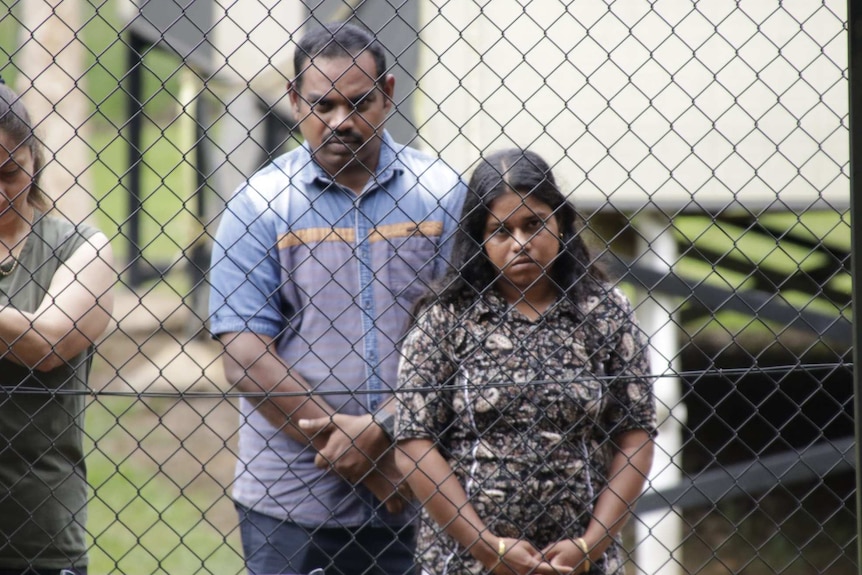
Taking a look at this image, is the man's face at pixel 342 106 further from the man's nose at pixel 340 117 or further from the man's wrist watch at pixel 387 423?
the man's wrist watch at pixel 387 423

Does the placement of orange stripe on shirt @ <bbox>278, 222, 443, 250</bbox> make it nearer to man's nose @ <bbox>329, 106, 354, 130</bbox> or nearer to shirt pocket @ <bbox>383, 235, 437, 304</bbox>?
shirt pocket @ <bbox>383, 235, 437, 304</bbox>

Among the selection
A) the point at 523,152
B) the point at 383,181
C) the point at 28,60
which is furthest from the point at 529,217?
the point at 28,60

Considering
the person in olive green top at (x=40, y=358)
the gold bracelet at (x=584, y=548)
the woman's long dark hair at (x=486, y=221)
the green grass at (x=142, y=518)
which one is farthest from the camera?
the green grass at (x=142, y=518)

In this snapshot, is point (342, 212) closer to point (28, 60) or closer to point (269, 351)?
point (269, 351)

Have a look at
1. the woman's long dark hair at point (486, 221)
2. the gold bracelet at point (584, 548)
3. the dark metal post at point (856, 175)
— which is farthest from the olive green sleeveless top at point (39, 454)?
the dark metal post at point (856, 175)

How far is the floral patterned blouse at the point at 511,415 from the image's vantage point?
265 cm

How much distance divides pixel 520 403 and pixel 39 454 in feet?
3.68

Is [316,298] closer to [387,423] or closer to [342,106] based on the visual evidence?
[387,423]

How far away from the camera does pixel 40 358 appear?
249cm

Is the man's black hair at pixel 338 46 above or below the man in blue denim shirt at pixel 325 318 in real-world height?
above

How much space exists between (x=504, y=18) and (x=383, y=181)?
6.06 feet

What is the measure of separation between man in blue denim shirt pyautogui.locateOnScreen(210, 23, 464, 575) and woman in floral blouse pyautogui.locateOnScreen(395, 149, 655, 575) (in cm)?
17

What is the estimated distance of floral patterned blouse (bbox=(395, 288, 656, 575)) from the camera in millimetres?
2646

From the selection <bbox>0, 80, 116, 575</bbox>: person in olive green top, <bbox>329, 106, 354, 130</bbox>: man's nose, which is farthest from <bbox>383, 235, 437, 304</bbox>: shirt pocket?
<bbox>0, 80, 116, 575</bbox>: person in olive green top
